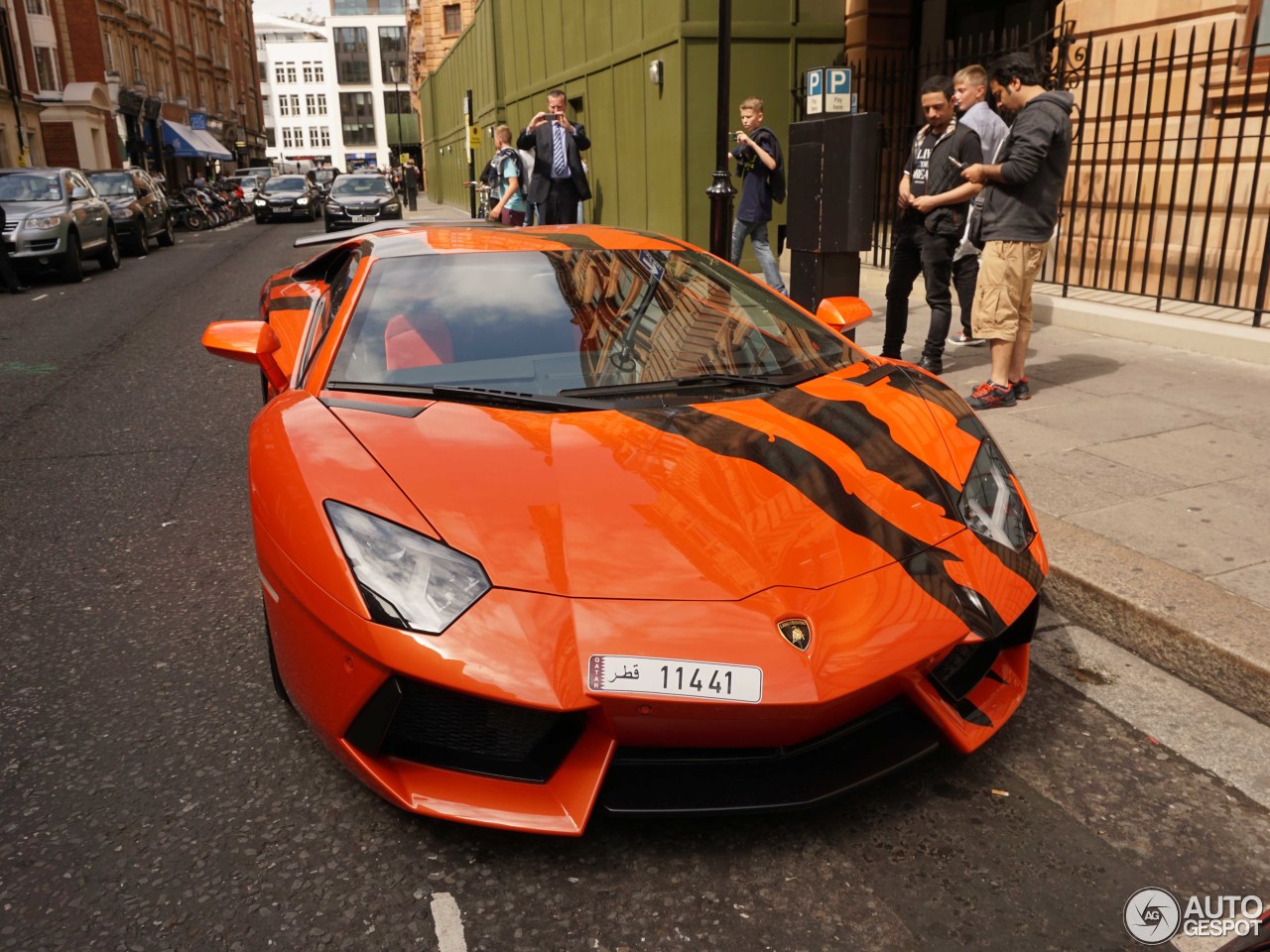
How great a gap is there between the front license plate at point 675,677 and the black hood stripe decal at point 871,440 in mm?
→ 813

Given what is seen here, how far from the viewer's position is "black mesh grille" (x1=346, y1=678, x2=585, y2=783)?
204 centimetres

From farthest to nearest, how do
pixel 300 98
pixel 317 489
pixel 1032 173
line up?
pixel 300 98 → pixel 1032 173 → pixel 317 489

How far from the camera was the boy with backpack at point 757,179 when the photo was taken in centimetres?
909

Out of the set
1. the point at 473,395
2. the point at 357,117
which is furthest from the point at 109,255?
the point at 357,117

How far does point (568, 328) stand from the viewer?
3168 millimetres

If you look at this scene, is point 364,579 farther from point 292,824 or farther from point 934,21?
point 934,21

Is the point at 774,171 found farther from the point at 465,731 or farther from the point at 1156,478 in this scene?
the point at 465,731

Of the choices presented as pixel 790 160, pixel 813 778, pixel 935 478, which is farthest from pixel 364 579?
pixel 790 160

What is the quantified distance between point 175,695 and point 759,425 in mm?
1797

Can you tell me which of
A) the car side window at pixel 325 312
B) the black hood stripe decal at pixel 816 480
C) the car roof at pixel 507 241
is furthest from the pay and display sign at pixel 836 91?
the black hood stripe decal at pixel 816 480

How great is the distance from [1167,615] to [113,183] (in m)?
21.4

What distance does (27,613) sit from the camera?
11.6ft

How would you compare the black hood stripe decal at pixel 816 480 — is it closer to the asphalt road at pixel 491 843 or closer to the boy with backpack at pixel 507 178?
the asphalt road at pixel 491 843

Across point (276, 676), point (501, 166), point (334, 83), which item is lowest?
point (276, 676)
